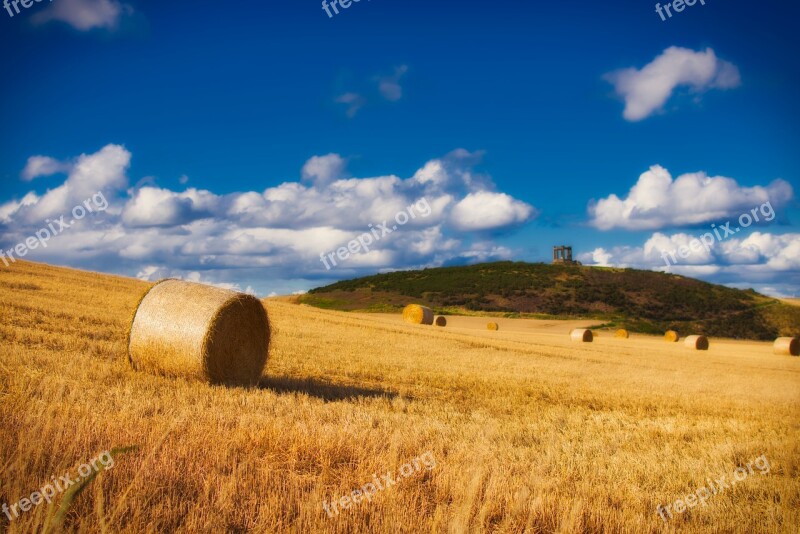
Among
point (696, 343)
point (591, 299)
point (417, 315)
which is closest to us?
point (696, 343)

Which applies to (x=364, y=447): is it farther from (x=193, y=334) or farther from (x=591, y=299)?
(x=591, y=299)

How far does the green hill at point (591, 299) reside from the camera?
69312 mm

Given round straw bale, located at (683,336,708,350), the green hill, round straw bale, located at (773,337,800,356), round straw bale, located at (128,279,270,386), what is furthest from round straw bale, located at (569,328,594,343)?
round straw bale, located at (128,279,270,386)

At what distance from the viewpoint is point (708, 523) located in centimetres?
484

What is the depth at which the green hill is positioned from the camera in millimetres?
69312

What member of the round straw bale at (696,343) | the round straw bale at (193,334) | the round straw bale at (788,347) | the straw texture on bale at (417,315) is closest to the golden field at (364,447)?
the round straw bale at (193,334)

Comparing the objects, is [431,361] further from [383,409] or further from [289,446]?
[289,446]

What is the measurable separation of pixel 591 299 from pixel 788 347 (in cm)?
4351

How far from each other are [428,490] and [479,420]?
4.07 metres

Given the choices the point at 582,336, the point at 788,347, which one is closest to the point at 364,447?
the point at 582,336

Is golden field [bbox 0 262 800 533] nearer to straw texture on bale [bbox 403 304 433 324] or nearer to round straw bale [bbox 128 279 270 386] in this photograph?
round straw bale [bbox 128 279 270 386]

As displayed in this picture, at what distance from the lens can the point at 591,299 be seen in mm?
78750

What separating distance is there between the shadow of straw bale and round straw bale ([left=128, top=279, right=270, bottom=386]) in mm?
506

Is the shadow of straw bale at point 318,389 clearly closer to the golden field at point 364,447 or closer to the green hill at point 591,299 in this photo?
the golden field at point 364,447
